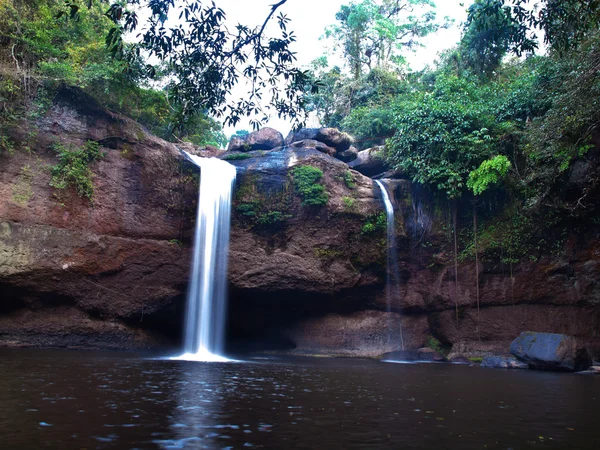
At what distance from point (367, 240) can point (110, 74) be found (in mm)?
11052

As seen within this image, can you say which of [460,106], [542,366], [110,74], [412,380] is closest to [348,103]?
[460,106]

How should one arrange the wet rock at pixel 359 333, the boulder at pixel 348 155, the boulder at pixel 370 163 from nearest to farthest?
the wet rock at pixel 359 333, the boulder at pixel 370 163, the boulder at pixel 348 155

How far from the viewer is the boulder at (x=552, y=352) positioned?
42.1 ft

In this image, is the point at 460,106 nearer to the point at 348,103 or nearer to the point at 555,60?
the point at 555,60

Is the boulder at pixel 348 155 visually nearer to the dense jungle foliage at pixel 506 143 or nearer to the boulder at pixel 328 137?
the boulder at pixel 328 137

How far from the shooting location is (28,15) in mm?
16891

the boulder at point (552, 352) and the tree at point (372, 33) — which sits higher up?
the tree at point (372, 33)

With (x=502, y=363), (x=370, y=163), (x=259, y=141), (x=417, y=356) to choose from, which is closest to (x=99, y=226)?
(x=259, y=141)


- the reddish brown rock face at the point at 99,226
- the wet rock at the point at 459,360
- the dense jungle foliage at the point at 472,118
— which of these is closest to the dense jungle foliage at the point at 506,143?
the dense jungle foliage at the point at 472,118

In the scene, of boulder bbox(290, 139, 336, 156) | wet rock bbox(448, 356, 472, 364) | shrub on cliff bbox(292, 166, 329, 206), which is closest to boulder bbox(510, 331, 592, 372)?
wet rock bbox(448, 356, 472, 364)

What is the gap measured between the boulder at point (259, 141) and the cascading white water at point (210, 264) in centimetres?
480

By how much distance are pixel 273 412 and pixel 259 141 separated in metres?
18.6

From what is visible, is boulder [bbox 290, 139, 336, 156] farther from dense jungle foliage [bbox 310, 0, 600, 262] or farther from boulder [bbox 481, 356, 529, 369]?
boulder [bbox 481, 356, 529, 369]

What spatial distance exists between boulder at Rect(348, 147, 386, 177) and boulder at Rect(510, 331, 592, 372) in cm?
1042
